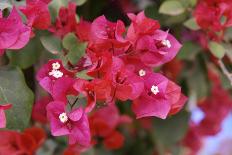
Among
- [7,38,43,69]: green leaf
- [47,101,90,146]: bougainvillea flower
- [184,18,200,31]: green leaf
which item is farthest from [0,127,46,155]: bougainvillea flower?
[184,18,200,31]: green leaf

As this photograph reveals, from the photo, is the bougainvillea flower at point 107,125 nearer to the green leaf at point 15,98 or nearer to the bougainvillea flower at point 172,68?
the bougainvillea flower at point 172,68

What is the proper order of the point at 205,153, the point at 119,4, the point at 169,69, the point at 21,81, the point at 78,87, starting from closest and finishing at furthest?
the point at 78,87
the point at 21,81
the point at 119,4
the point at 169,69
the point at 205,153

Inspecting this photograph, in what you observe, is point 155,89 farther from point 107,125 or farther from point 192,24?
point 107,125

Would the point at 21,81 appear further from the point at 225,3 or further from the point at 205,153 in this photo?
the point at 205,153

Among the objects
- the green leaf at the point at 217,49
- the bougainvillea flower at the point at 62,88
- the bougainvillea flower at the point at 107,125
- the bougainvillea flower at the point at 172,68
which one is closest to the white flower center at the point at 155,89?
the bougainvillea flower at the point at 62,88

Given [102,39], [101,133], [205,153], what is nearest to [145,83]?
[102,39]

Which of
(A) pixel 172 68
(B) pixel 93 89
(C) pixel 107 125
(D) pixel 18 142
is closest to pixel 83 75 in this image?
(B) pixel 93 89
